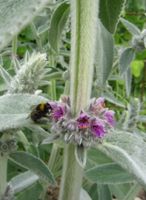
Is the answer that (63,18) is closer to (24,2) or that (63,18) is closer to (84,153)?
(84,153)

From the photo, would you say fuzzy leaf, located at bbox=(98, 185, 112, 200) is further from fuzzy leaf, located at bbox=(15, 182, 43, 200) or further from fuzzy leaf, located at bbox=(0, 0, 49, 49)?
fuzzy leaf, located at bbox=(0, 0, 49, 49)

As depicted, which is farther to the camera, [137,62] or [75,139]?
[137,62]

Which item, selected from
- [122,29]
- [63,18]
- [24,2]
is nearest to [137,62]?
[122,29]

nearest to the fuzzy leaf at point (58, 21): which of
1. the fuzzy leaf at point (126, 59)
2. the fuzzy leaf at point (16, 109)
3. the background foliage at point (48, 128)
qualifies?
the background foliage at point (48, 128)

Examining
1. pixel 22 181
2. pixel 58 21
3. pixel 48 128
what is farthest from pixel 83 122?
pixel 22 181

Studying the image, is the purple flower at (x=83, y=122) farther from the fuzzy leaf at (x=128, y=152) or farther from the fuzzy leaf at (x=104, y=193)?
the fuzzy leaf at (x=104, y=193)
